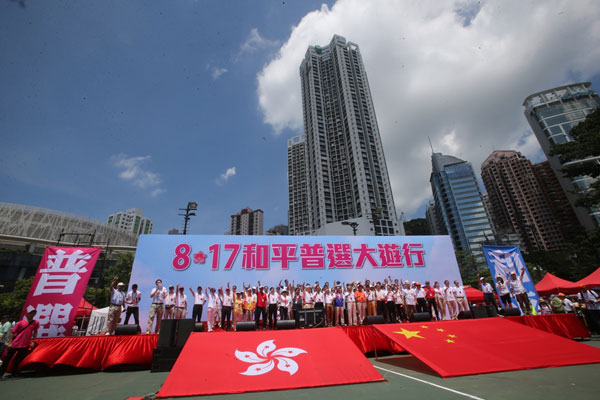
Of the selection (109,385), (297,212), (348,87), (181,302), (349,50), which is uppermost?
(349,50)

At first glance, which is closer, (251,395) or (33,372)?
(251,395)

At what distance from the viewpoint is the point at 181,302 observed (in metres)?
9.40

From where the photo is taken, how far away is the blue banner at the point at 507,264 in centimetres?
1191

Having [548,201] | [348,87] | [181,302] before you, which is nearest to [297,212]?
[348,87]

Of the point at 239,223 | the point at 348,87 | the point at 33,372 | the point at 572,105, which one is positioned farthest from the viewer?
the point at 239,223

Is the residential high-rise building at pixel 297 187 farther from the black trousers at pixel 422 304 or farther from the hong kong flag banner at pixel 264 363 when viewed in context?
the hong kong flag banner at pixel 264 363

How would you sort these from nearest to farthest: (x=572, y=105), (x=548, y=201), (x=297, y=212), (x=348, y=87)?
(x=572, y=105)
(x=548, y=201)
(x=348, y=87)
(x=297, y=212)

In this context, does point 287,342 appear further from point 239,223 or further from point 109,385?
point 239,223

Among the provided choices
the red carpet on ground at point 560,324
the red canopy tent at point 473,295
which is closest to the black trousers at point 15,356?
the red carpet on ground at point 560,324

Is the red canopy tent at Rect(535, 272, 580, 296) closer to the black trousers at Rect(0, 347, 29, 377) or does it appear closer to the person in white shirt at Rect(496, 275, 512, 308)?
the person in white shirt at Rect(496, 275, 512, 308)

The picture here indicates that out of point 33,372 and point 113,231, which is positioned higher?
point 113,231

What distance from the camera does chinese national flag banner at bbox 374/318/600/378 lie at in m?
4.77

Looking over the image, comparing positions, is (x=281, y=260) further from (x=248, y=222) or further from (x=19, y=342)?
(x=248, y=222)

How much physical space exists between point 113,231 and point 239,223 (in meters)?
62.4
